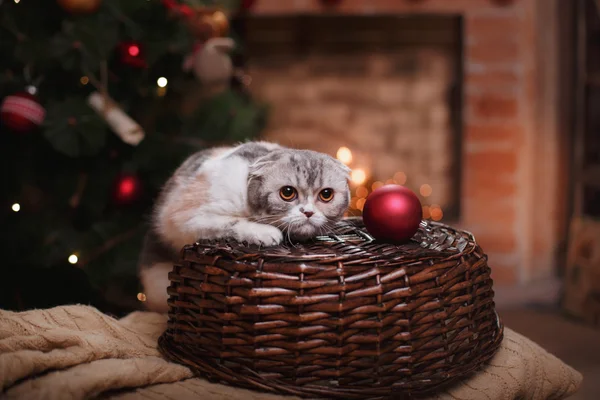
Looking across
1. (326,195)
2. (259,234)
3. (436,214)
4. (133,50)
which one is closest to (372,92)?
(436,214)

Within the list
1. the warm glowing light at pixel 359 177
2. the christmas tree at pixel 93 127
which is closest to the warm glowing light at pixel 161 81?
the christmas tree at pixel 93 127

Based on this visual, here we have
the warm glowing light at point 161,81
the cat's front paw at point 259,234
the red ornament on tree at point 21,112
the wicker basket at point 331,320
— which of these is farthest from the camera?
the warm glowing light at point 161,81

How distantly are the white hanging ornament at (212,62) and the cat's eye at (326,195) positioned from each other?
2.89 ft

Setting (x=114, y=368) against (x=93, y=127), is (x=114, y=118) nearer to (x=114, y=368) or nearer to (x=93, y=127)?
(x=93, y=127)

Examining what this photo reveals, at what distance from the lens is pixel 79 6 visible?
1.70 metres

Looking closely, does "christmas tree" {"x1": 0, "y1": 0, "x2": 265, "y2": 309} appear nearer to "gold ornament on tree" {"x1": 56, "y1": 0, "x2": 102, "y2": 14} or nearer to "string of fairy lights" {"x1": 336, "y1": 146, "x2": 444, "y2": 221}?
"gold ornament on tree" {"x1": 56, "y1": 0, "x2": 102, "y2": 14}

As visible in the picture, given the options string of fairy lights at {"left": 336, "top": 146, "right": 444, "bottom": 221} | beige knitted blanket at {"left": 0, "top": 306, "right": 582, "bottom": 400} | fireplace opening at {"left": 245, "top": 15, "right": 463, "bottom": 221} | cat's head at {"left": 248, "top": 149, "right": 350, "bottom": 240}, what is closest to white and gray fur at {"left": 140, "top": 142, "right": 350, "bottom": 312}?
cat's head at {"left": 248, "top": 149, "right": 350, "bottom": 240}

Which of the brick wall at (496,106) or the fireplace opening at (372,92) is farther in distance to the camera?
the fireplace opening at (372,92)

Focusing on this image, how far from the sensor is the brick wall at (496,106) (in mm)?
2514

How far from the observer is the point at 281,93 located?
2691 mm

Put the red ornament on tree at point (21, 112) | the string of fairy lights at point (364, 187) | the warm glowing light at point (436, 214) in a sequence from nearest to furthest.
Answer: the red ornament on tree at point (21, 112) < the string of fairy lights at point (364, 187) < the warm glowing light at point (436, 214)

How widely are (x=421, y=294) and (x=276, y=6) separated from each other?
1949 mm

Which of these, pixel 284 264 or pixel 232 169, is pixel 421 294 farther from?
pixel 232 169

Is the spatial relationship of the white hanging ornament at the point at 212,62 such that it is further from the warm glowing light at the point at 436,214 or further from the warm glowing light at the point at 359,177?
the warm glowing light at the point at 436,214
